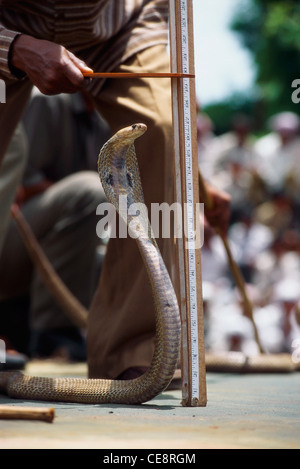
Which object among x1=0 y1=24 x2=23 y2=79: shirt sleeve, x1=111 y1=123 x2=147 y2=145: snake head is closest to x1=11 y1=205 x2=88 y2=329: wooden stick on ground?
x1=0 y1=24 x2=23 y2=79: shirt sleeve

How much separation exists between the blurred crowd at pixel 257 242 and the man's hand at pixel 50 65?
3.84m

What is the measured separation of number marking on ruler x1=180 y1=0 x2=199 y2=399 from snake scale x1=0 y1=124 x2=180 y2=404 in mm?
86

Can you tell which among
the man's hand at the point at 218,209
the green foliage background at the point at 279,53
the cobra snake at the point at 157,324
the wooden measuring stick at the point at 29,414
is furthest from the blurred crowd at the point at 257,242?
the green foliage background at the point at 279,53

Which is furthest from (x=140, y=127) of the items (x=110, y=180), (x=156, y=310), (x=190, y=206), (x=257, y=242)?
(x=257, y=242)

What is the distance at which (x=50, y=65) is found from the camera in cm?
252

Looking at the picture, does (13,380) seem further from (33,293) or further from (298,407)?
(33,293)

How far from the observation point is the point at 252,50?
3109 cm

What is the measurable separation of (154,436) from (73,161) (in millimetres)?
4030

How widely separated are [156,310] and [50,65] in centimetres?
77

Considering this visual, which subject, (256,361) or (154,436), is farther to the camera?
(256,361)

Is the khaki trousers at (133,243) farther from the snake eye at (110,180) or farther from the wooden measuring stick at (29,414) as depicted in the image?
the wooden measuring stick at (29,414)

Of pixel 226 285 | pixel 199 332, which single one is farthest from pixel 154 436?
pixel 226 285

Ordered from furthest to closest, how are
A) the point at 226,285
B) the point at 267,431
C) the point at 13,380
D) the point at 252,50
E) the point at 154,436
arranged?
the point at 252,50
the point at 226,285
the point at 13,380
the point at 267,431
the point at 154,436
